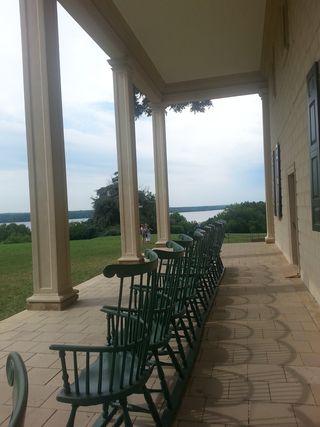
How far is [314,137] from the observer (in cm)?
441

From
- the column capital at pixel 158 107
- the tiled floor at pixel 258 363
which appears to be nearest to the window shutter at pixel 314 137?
the tiled floor at pixel 258 363

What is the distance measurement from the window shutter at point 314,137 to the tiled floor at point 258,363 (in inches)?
43.0

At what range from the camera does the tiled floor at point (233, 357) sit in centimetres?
246

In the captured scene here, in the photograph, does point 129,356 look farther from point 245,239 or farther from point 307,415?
point 245,239

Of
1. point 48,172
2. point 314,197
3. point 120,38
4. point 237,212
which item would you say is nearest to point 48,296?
point 48,172

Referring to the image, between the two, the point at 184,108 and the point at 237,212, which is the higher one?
the point at 184,108

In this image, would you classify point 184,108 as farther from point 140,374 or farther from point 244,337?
point 140,374

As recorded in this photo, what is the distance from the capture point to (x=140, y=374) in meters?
2.04

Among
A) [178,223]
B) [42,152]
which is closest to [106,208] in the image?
[178,223]

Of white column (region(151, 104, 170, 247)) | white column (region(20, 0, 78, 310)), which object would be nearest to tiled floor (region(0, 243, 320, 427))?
white column (region(20, 0, 78, 310))

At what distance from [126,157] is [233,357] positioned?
6056 millimetres

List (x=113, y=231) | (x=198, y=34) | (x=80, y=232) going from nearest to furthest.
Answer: (x=198, y=34)
(x=80, y=232)
(x=113, y=231)

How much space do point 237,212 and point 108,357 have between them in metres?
15.8

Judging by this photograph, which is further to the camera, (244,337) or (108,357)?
(244,337)
